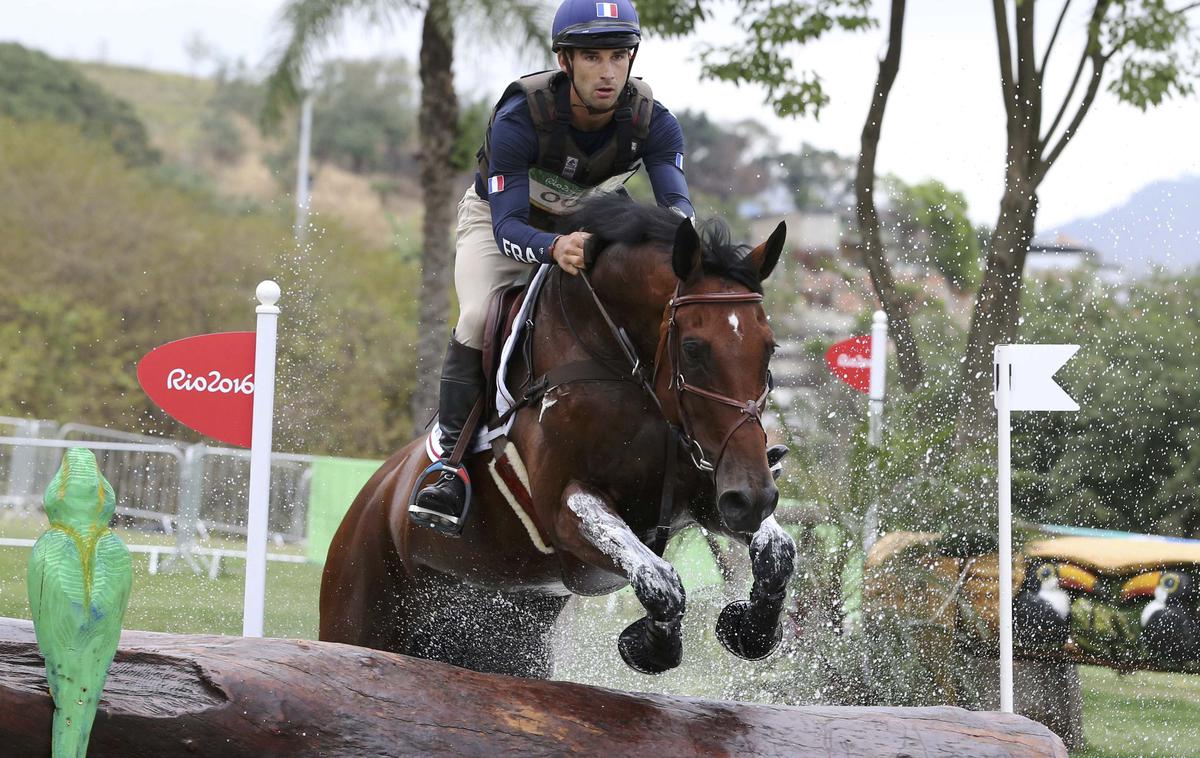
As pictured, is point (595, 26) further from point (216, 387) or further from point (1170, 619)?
point (1170, 619)

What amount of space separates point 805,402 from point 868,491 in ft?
2.11

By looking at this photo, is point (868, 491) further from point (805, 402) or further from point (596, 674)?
point (596, 674)

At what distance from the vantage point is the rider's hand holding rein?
146 inches

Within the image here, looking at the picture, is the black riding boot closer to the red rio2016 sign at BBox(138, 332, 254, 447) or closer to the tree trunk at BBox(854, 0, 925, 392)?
the red rio2016 sign at BBox(138, 332, 254, 447)

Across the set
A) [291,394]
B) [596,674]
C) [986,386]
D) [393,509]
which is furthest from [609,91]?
[291,394]

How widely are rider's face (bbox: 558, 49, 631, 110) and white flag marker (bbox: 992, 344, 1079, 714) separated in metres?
2.04

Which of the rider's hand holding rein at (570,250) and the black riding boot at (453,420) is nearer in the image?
the rider's hand holding rein at (570,250)

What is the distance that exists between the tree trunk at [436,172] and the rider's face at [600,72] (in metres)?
9.39

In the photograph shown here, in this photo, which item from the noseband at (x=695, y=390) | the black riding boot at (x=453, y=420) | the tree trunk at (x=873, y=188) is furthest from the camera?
the tree trunk at (x=873, y=188)

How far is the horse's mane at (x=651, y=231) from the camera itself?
3.41 metres

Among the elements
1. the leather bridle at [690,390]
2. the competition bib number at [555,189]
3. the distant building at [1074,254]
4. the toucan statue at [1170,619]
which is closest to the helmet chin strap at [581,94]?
the competition bib number at [555,189]

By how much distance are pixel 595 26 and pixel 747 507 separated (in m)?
1.54

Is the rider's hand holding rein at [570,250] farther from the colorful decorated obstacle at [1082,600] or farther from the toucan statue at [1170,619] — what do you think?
the toucan statue at [1170,619]

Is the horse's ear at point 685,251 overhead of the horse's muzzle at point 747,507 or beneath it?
overhead
